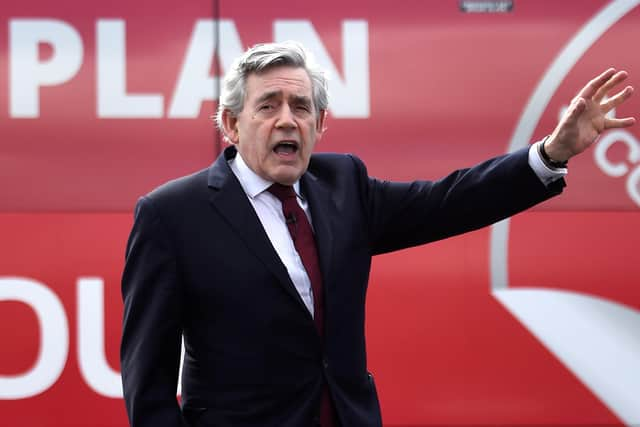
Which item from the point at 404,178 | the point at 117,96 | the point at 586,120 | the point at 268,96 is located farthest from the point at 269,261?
the point at 117,96

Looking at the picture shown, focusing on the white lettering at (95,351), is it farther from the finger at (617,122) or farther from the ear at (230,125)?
the finger at (617,122)

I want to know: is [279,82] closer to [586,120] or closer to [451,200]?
[451,200]

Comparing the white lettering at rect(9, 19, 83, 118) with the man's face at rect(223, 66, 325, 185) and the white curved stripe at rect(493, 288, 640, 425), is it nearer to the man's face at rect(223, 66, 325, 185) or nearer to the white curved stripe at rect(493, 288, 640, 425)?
the man's face at rect(223, 66, 325, 185)

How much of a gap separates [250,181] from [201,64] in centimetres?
93

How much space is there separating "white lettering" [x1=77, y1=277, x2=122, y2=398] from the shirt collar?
90 cm

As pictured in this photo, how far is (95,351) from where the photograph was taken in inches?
102

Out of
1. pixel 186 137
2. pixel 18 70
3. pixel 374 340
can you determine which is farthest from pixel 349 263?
pixel 18 70

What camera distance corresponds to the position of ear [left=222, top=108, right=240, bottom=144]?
74.4 inches

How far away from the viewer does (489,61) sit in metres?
2.73

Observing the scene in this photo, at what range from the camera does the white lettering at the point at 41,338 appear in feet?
8.45

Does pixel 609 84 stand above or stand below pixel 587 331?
above

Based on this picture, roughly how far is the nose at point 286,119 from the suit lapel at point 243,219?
0.53 ft

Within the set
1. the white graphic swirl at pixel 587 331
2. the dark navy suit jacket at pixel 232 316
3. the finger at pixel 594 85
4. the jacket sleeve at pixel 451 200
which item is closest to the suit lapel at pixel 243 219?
the dark navy suit jacket at pixel 232 316

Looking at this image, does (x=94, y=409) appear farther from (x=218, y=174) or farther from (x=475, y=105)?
(x=475, y=105)
